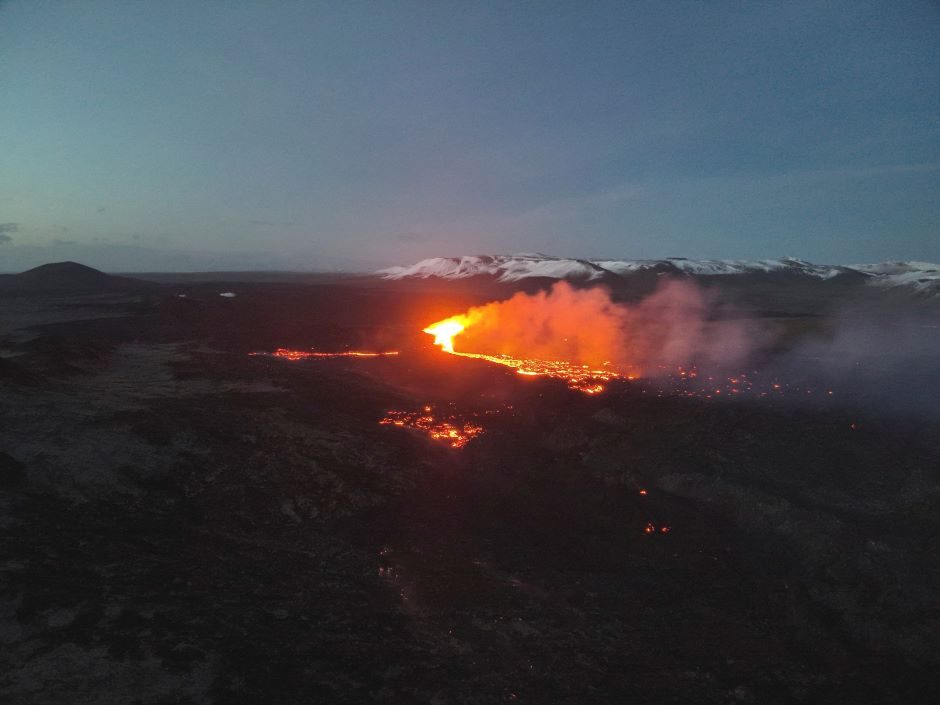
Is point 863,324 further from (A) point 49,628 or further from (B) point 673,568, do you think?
(A) point 49,628

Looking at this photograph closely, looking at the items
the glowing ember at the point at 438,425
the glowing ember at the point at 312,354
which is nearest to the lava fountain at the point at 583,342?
the glowing ember at the point at 312,354

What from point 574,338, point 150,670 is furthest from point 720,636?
point 574,338

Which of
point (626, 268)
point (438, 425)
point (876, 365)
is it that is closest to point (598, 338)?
point (876, 365)

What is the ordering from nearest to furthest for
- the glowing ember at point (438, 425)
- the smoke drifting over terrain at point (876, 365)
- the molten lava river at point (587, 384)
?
1. the glowing ember at point (438, 425)
2. the molten lava river at point (587, 384)
3. the smoke drifting over terrain at point (876, 365)

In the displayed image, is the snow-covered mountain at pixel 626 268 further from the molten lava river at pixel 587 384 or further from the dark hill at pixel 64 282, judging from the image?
the molten lava river at pixel 587 384

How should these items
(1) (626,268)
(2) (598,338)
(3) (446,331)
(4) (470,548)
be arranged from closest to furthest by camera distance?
(4) (470,548)
(2) (598,338)
(3) (446,331)
(1) (626,268)

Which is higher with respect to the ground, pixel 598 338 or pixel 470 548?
pixel 598 338

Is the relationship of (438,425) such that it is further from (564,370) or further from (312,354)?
(312,354)
